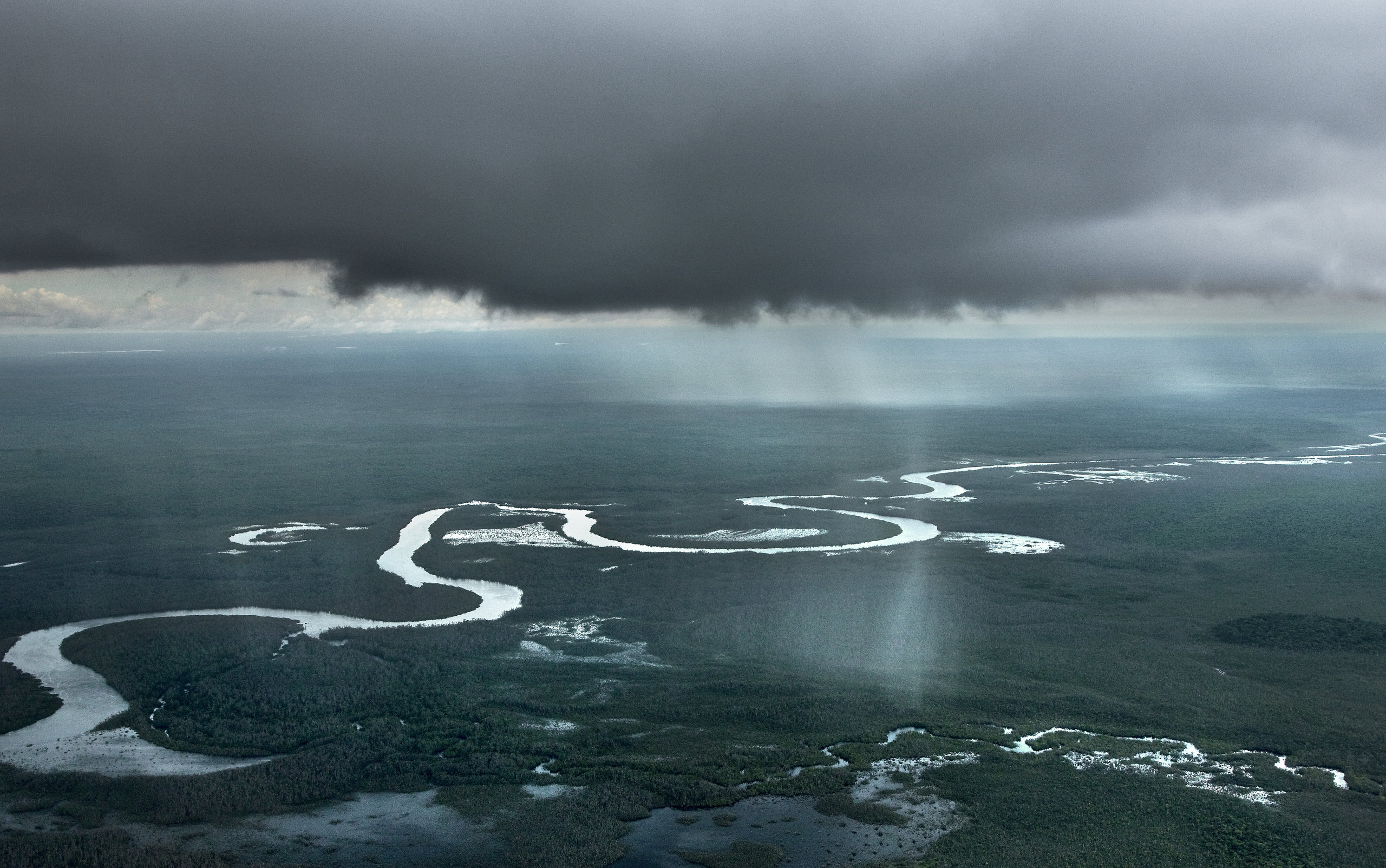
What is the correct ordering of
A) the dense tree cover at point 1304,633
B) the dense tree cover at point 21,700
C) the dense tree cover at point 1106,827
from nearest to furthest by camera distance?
the dense tree cover at point 1106,827 → the dense tree cover at point 21,700 → the dense tree cover at point 1304,633

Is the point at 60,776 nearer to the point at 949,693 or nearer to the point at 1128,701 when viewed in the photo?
the point at 949,693

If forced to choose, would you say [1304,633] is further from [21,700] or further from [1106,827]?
[21,700]

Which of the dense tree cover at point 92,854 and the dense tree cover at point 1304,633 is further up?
the dense tree cover at point 1304,633

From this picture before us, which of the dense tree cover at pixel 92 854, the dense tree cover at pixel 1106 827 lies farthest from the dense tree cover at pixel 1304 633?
the dense tree cover at pixel 92 854

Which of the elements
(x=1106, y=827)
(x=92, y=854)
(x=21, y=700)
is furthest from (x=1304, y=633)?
(x=21, y=700)

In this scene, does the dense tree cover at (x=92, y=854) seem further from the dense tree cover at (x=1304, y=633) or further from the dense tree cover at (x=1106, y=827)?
the dense tree cover at (x=1304, y=633)

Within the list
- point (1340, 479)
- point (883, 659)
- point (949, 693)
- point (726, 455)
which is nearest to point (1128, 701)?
point (949, 693)

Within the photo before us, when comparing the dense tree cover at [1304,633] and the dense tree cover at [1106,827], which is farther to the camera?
the dense tree cover at [1304,633]
